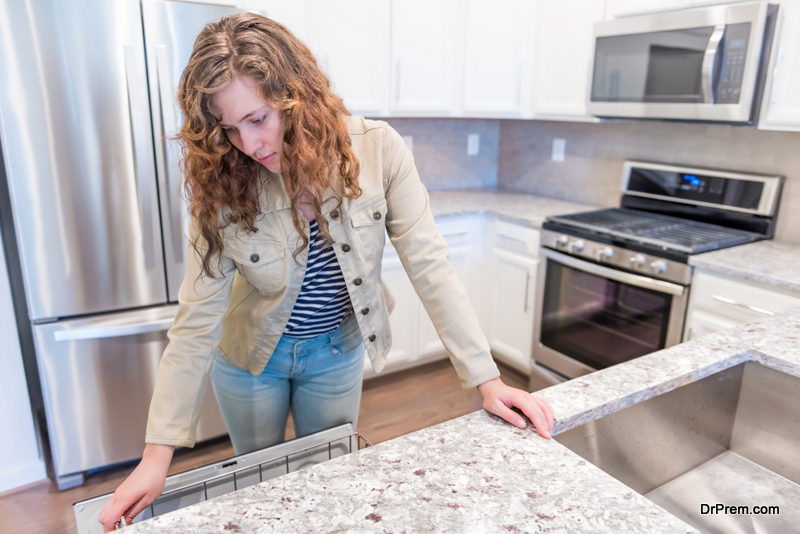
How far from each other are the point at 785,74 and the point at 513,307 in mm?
1445

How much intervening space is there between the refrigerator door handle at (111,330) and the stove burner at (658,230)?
1.66 m

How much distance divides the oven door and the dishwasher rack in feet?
5.09

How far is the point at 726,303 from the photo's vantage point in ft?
6.48

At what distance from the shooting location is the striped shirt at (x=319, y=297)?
1141 millimetres

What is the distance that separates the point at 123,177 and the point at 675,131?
7.47ft

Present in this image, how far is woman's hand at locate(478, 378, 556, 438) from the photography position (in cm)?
84

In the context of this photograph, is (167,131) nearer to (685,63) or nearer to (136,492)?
(136,492)

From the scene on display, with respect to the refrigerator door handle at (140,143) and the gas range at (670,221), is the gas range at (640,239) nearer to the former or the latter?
the gas range at (670,221)

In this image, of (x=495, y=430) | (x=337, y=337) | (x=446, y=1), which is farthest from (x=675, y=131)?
(x=495, y=430)

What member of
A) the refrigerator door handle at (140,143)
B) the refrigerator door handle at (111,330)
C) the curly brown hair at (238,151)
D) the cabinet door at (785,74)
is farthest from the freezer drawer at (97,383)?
the cabinet door at (785,74)

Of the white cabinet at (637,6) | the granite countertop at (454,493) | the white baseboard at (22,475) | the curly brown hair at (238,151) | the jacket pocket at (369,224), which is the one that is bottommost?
the white baseboard at (22,475)

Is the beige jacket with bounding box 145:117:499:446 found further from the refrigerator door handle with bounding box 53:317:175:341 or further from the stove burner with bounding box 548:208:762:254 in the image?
the stove burner with bounding box 548:208:762:254

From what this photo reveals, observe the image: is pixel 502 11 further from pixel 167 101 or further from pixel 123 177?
pixel 123 177

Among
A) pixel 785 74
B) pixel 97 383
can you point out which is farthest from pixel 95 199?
pixel 785 74
